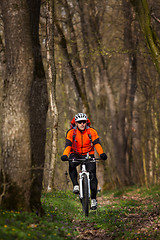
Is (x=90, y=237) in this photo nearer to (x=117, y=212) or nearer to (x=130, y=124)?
(x=117, y=212)

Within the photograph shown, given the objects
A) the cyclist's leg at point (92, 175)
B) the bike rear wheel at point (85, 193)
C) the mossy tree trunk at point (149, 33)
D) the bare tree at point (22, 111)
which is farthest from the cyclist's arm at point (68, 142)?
the mossy tree trunk at point (149, 33)

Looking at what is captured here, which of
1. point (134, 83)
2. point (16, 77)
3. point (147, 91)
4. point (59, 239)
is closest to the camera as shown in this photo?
point (59, 239)

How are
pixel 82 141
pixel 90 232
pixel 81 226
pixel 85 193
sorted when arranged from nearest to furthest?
pixel 90 232 → pixel 81 226 → pixel 85 193 → pixel 82 141

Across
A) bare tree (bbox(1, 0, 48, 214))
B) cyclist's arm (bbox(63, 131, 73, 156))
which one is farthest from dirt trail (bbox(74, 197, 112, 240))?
cyclist's arm (bbox(63, 131, 73, 156))

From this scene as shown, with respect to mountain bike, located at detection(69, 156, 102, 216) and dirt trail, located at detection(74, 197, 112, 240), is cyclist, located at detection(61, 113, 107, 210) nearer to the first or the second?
mountain bike, located at detection(69, 156, 102, 216)

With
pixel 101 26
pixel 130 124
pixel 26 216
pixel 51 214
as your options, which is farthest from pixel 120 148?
pixel 26 216

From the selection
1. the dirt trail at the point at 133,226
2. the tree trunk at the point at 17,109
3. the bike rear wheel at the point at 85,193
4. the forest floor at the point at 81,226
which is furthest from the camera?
the bike rear wheel at the point at 85,193

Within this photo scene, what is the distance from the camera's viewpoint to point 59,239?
5.99 metres

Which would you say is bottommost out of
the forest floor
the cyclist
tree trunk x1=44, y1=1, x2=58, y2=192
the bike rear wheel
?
the forest floor

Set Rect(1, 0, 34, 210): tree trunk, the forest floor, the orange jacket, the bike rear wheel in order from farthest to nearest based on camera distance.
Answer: the orange jacket
the bike rear wheel
Rect(1, 0, 34, 210): tree trunk
the forest floor

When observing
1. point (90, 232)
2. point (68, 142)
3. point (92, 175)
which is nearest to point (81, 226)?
point (90, 232)

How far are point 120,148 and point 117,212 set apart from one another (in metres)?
9.94

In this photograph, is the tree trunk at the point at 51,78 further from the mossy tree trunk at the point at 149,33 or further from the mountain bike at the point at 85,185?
the mountain bike at the point at 85,185

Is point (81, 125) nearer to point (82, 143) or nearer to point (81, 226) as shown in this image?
point (82, 143)
